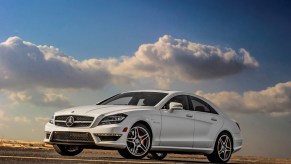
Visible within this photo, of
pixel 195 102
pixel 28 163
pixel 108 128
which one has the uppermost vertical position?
pixel 195 102

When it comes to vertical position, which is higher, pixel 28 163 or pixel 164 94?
pixel 164 94

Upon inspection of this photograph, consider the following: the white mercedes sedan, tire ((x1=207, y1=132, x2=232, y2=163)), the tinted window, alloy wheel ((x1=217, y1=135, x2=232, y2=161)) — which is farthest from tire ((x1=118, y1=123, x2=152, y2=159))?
alloy wheel ((x1=217, y1=135, x2=232, y2=161))

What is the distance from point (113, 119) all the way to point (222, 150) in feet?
12.8

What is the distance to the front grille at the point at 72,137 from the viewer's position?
496 inches

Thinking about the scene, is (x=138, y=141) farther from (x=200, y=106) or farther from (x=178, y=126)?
(x=200, y=106)

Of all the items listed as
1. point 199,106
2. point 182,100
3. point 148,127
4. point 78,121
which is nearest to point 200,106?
point 199,106

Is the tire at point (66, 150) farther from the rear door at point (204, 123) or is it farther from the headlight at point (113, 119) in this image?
the rear door at point (204, 123)

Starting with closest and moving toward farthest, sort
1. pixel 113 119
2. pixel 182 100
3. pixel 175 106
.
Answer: pixel 113 119, pixel 175 106, pixel 182 100

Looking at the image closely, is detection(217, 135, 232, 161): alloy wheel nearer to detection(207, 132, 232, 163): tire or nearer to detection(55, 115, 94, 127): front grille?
detection(207, 132, 232, 163): tire

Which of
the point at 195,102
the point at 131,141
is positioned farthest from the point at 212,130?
the point at 131,141

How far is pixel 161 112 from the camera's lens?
13484 millimetres

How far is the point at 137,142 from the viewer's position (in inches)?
504

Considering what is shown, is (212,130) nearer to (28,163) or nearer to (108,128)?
(108,128)

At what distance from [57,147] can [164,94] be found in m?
2.96
